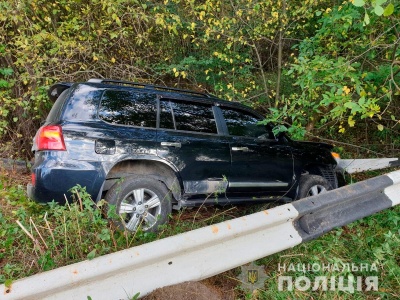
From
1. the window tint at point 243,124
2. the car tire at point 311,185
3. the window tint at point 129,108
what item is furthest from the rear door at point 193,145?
the car tire at point 311,185

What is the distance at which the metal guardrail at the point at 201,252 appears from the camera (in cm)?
145

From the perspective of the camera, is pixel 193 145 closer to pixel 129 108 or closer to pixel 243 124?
pixel 129 108

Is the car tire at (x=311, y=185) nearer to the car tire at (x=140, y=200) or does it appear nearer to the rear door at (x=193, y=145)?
the rear door at (x=193, y=145)

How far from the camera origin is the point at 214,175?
383 cm

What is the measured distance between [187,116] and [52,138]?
1.58 meters

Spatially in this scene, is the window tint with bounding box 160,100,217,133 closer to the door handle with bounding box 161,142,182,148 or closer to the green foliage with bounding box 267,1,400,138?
the door handle with bounding box 161,142,182,148

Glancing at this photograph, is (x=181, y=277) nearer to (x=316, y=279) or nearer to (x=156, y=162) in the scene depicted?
(x=316, y=279)

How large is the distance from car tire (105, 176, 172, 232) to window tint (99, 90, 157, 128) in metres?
0.65

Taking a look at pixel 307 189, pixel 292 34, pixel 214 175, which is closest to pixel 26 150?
pixel 214 175

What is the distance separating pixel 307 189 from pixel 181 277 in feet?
11.3

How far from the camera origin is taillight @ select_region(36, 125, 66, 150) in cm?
306

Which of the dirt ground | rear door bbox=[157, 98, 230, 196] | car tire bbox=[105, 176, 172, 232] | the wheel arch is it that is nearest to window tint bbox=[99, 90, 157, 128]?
rear door bbox=[157, 98, 230, 196]

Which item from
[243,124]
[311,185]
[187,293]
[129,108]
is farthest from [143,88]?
[311,185]

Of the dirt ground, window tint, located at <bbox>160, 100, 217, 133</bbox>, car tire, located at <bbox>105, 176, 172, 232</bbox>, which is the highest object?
window tint, located at <bbox>160, 100, 217, 133</bbox>
